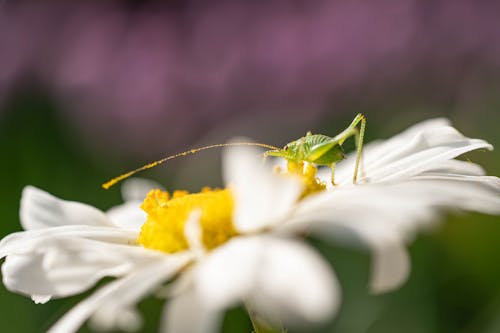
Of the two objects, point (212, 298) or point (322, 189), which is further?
point (322, 189)

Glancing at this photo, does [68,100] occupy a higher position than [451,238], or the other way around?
[68,100]

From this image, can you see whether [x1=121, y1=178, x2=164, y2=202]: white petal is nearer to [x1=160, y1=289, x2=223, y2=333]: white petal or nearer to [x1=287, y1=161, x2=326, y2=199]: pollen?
[x1=287, y1=161, x2=326, y2=199]: pollen

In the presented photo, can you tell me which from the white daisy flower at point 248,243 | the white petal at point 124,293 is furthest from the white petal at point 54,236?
the white petal at point 124,293

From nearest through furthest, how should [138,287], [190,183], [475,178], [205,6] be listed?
A: [138,287] < [475,178] < [190,183] < [205,6]

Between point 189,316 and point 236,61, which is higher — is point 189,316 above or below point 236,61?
below

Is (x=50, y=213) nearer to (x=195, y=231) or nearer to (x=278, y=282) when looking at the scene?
(x=195, y=231)

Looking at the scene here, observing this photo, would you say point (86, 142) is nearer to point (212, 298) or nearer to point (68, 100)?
point (68, 100)

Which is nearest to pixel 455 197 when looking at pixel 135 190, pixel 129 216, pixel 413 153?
pixel 413 153

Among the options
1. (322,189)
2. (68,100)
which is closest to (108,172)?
(68,100)
